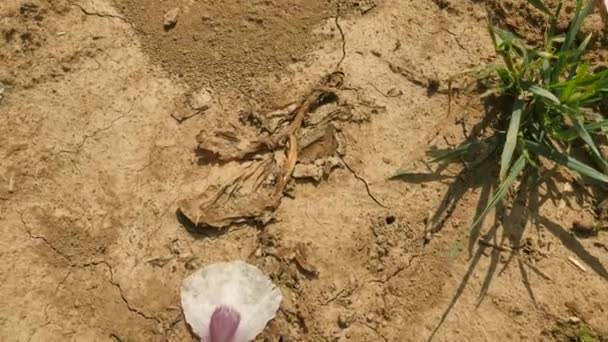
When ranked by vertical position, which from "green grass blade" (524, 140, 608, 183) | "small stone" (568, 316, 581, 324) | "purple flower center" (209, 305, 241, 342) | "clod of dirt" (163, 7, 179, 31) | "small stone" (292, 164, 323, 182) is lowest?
"purple flower center" (209, 305, 241, 342)

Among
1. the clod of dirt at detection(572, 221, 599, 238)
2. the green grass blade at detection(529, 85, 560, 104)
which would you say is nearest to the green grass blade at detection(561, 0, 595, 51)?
the green grass blade at detection(529, 85, 560, 104)

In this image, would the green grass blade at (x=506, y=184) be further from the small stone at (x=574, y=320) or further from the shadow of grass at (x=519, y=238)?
the small stone at (x=574, y=320)

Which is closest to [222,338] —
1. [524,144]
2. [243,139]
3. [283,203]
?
[283,203]

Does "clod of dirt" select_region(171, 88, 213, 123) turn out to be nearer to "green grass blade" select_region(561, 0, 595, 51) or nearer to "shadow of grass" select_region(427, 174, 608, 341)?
"shadow of grass" select_region(427, 174, 608, 341)

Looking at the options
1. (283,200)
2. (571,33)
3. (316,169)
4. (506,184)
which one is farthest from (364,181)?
(571,33)

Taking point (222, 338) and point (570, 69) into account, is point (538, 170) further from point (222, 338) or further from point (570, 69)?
point (222, 338)

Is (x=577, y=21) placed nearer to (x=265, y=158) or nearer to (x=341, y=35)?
(x=341, y=35)

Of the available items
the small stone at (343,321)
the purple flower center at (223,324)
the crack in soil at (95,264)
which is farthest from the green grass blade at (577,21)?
the crack in soil at (95,264)
